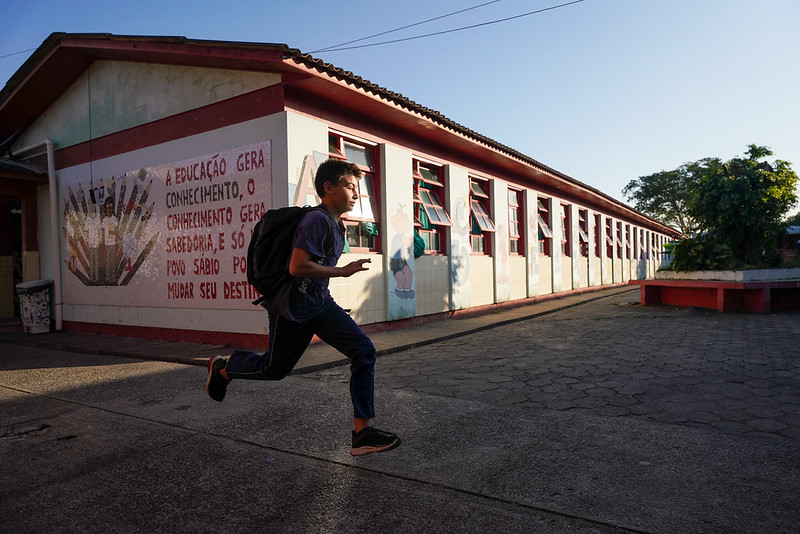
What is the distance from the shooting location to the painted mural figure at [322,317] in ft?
9.82

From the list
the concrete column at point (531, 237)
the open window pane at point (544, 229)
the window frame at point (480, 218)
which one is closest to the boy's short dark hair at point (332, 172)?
the window frame at point (480, 218)

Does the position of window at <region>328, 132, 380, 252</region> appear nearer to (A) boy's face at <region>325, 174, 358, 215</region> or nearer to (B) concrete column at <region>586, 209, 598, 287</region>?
(A) boy's face at <region>325, 174, 358, 215</region>

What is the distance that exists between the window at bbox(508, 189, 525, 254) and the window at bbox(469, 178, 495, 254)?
138 cm

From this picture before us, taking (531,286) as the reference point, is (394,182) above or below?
above

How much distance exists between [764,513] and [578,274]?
695 inches

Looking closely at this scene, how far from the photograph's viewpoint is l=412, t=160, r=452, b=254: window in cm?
1051

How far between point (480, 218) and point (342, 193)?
9.66 m

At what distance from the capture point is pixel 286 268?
3.08m

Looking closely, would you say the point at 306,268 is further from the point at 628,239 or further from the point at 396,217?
the point at 628,239

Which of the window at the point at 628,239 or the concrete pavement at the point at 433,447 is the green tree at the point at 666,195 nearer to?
the window at the point at 628,239

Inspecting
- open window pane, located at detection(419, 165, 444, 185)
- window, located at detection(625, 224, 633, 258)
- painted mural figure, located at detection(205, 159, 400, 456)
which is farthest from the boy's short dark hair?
window, located at detection(625, 224, 633, 258)

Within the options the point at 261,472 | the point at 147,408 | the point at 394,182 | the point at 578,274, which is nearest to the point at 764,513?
the point at 261,472

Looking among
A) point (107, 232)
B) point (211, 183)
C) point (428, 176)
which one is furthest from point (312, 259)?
point (107, 232)

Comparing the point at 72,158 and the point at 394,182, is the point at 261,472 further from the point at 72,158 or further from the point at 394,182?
the point at 72,158
